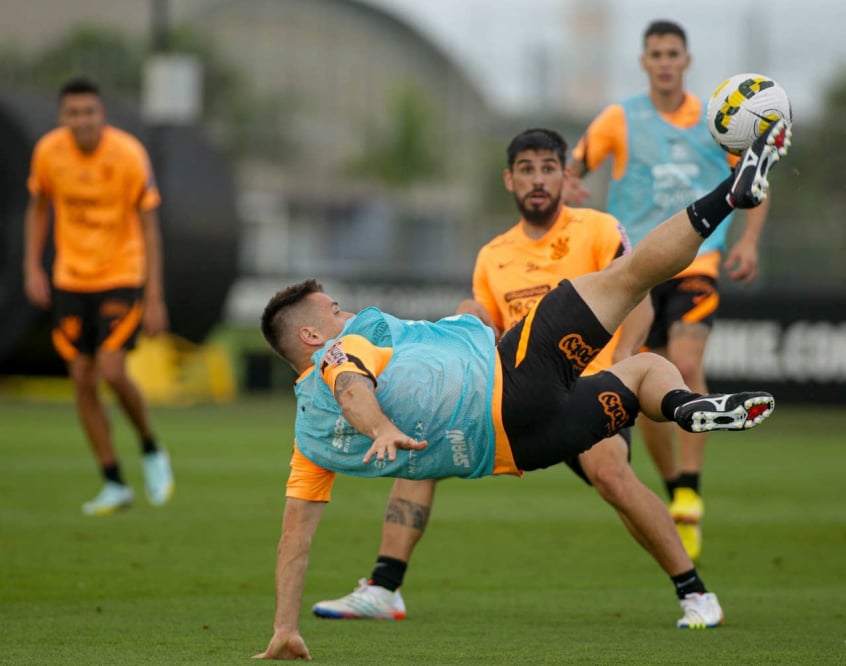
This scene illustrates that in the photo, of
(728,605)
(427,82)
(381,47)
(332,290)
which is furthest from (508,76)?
(728,605)

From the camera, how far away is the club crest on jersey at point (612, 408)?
20.3 ft

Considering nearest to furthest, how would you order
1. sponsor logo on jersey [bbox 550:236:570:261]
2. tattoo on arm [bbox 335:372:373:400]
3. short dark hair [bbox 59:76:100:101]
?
tattoo on arm [bbox 335:372:373:400] < sponsor logo on jersey [bbox 550:236:570:261] < short dark hair [bbox 59:76:100:101]

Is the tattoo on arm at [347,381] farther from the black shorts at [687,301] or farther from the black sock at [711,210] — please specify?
the black shorts at [687,301]

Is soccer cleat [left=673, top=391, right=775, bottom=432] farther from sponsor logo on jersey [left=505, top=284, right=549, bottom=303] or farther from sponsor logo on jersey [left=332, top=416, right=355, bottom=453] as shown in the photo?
sponsor logo on jersey [left=505, top=284, right=549, bottom=303]

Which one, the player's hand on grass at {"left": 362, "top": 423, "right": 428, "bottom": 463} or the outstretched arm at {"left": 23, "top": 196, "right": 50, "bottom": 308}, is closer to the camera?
the player's hand on grass at {"left": 362, "top": 423, "right": 428, "bottom": 463}

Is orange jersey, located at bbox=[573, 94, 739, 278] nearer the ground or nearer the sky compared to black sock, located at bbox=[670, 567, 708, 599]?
nearer the sky

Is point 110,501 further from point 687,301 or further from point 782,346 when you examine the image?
point 782,346

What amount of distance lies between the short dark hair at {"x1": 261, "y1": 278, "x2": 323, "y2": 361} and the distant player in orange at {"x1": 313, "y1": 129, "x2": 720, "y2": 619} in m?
1.37

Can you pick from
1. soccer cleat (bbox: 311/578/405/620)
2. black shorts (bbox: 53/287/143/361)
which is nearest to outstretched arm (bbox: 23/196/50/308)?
black shorts (bbox: 53/287/143/361)

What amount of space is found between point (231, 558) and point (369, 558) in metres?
0.76

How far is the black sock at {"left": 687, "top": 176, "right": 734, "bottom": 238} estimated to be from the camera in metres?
5.86

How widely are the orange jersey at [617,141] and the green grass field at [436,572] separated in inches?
67.1

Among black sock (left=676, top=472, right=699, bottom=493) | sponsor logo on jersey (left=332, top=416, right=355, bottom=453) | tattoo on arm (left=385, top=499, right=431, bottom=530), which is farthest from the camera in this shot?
black sock (left=676, top=472, right=699, bottom=493)

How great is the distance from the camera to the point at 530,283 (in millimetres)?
7504
